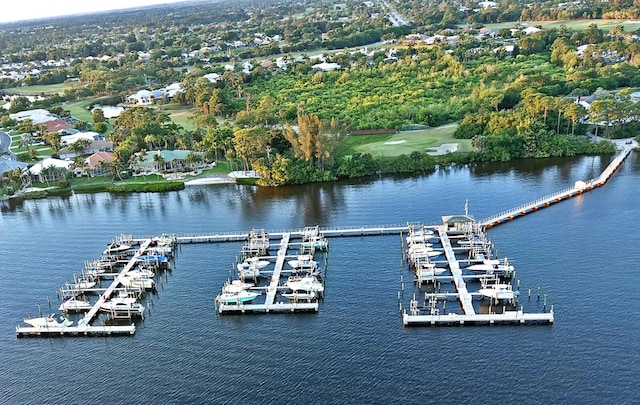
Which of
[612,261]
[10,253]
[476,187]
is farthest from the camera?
[476,187]

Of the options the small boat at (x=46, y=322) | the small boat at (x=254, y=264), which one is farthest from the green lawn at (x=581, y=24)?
the small boat at (x=46, y=322)

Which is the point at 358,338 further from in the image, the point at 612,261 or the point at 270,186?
the point at 270,186

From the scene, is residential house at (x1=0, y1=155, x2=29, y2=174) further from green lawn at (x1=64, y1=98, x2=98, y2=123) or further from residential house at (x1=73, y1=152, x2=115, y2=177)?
green lawn at (x1=64, y1=98, x2=98, y2=123)

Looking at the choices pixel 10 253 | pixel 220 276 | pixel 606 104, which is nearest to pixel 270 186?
pixel 220 276

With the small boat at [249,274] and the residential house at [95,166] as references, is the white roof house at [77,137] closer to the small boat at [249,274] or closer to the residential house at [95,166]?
the residential house at [95,166]

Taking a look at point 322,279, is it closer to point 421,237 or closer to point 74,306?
point 421,237

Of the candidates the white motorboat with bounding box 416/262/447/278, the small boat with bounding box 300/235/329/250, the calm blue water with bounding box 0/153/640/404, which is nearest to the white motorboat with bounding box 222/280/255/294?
the calm blue water with bounding box 0/153/640/404
